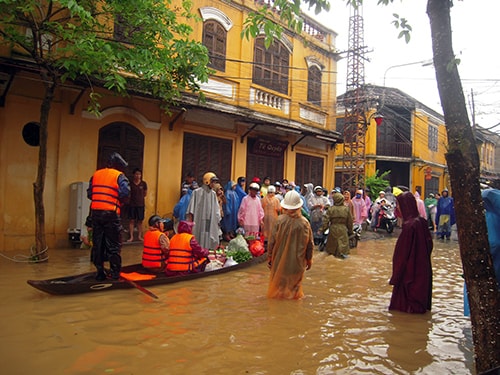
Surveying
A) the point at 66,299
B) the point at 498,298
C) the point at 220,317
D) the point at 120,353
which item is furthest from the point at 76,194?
the point at 498,298

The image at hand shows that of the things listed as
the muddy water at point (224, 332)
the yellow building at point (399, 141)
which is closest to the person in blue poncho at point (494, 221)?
the muddy water at point (224, 332)

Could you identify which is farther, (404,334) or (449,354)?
(404,334)

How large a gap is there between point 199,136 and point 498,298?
10528 millimetres

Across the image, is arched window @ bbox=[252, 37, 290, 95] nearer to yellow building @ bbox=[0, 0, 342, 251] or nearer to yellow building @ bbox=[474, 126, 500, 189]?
yellow building @ bbox=[0, 0, 342, 251]

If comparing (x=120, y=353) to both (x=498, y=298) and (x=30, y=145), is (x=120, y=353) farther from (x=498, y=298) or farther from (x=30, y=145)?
(x=30, y=145)

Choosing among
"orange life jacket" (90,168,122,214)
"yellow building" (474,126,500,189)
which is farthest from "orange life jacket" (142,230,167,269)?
"yellow building" (474,126,500,189)

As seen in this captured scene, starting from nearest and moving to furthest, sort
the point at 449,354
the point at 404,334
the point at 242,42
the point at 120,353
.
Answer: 1. the point at 120,353
2. the point at 449,354
3. the point at 404,334
4. the point at 242,42

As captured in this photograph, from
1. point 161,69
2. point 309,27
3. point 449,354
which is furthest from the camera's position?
point 309,27

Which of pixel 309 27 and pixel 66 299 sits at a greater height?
pixel 309 27

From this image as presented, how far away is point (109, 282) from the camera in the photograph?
5723mm

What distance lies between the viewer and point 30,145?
367 inches

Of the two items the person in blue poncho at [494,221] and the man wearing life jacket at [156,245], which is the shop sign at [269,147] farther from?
the person in blue poncho at [494,221]

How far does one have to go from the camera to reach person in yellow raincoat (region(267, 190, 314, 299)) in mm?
5930

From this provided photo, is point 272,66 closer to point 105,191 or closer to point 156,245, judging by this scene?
point 156,245
